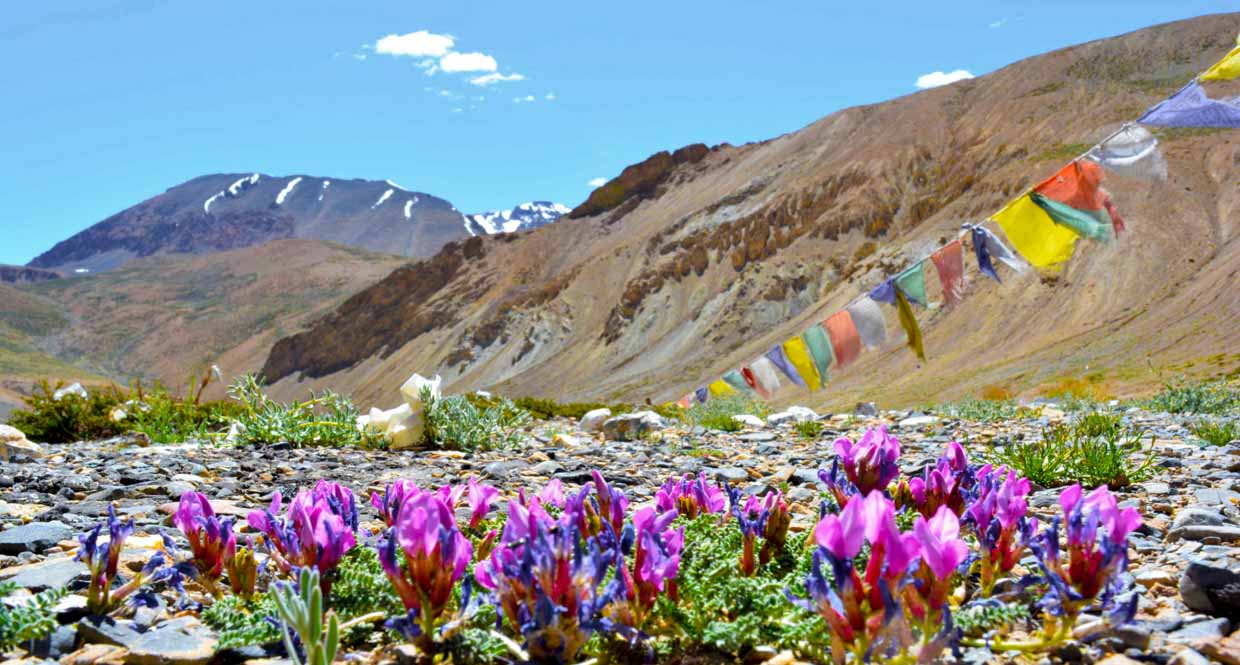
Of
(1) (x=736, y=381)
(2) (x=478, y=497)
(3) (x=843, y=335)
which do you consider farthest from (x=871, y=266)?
(2) (x=478, y=497)

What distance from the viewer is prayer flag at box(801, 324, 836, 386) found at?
32.9ft

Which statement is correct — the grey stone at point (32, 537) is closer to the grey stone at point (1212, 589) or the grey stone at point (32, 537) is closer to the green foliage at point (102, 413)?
the grey stone at point (1212, 589)

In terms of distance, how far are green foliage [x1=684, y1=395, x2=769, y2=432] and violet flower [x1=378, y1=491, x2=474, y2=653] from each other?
7921 millimetres

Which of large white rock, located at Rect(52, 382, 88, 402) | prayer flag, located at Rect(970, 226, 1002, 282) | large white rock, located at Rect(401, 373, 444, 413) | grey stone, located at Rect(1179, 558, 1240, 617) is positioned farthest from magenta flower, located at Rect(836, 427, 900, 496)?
large white rock, located at Rect(52, 382, 88, 402)

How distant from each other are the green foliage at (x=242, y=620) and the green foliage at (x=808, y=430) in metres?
6.72

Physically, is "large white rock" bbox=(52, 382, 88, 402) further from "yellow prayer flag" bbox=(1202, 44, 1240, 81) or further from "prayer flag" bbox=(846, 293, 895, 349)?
"yellow prayer flag" bbox=(1202, 44, 1240, 81)

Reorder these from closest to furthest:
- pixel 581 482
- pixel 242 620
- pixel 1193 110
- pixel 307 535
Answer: pixel 242 620 → pixel 307 535 → pixel 581 482 → pixel 1193 110

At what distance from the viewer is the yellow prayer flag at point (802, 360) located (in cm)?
1046

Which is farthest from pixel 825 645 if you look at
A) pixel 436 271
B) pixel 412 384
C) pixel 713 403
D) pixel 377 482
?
pixel 436 271

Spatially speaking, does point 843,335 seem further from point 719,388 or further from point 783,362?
point 719,388

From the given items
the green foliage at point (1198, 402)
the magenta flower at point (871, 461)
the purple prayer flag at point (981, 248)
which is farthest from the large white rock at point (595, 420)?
the magenta flower at point (871, 461)

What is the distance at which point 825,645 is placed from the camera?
191cm

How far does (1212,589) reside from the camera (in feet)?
7.27

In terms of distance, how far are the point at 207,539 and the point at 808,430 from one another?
6916 millimetres
